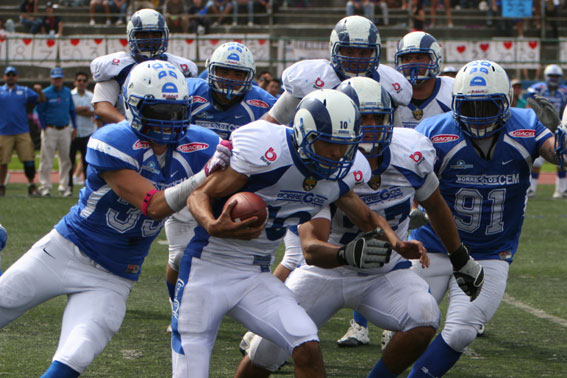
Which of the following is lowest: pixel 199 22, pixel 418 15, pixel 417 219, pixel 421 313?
pixel 421 313

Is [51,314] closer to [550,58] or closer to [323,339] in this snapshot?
[323,339]

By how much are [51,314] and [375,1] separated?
18.6 m

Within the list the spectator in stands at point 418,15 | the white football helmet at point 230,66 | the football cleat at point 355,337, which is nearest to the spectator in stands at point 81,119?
the white football helmet at point 230,66

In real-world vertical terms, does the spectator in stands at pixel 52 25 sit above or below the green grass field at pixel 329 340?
above

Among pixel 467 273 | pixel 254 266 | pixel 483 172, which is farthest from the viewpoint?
pixel 483 172

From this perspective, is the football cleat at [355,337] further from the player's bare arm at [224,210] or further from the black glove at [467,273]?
the player's bare arm at [224,210]

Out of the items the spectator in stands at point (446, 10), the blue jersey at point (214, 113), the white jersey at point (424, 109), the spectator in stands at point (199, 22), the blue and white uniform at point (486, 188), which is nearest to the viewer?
the blue and white uniform at point (486, 188)

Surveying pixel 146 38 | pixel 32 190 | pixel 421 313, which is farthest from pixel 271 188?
pixel 32 190

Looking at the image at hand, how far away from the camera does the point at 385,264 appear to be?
4266 mm

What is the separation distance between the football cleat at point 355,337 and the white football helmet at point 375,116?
1.80 m

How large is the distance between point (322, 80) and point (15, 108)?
9.11 meters

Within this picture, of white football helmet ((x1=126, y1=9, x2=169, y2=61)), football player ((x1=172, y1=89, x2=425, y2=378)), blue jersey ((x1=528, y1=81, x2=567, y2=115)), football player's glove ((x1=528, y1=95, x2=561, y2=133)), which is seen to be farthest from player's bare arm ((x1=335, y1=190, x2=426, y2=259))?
blue jersey ((x1=528, y1=81, x2=567, y2=115))

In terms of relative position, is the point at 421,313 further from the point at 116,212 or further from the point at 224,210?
the point at 116,212

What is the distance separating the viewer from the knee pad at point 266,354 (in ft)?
13.2
